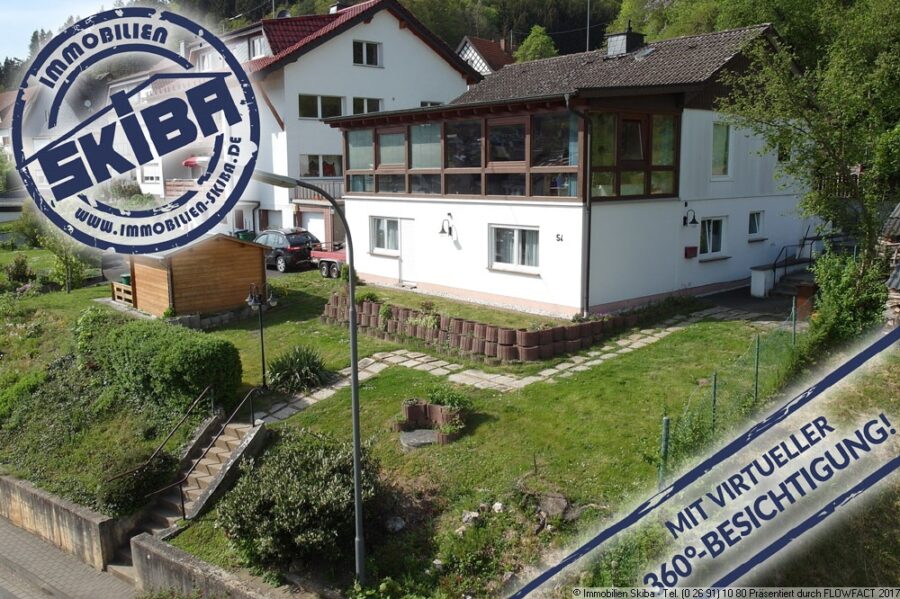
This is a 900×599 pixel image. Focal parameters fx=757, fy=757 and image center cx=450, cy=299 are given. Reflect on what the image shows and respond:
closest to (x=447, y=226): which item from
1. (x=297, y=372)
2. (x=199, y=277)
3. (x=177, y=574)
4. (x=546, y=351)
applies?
(x=546, y=351)

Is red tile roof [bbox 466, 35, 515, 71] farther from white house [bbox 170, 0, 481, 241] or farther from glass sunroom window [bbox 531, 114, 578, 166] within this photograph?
glass sunroom window [bbox 531, 114, 578, 166]

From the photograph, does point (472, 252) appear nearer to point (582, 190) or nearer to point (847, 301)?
point (582, 190)

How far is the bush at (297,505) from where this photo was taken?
10.9 meters

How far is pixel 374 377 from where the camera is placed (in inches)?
631

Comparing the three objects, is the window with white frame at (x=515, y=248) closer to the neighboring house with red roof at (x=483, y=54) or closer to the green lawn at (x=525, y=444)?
the green lawn at (x=525, y=444)

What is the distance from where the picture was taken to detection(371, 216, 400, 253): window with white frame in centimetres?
2330

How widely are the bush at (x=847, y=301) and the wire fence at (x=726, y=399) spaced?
0.63 meters

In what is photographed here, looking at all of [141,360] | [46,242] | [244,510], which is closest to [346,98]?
[46,242]

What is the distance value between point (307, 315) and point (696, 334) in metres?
10.5

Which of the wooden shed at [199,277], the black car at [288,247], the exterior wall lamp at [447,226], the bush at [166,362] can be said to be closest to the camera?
the bush at [166,362]

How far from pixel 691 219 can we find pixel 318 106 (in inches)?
790

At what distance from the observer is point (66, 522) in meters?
14.5

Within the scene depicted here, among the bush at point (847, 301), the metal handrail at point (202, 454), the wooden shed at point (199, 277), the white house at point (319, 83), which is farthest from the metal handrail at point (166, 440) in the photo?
the white house at point (319, 83)

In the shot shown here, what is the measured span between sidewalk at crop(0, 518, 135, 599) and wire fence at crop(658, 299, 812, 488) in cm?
946
